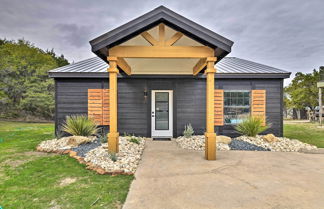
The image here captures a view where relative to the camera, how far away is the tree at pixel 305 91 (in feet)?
43.4

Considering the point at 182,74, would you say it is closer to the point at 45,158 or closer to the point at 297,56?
the point at 45,158

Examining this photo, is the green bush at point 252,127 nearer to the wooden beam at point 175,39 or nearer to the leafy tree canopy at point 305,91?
the wooden beam at point 175,39

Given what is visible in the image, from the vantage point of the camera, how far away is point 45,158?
12.2ft

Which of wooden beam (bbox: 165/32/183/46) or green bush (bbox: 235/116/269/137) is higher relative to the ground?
wooden beam (bbox: 165/32/183/46)


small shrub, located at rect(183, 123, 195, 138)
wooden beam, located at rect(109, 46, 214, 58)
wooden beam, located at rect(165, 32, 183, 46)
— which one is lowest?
small shrub, located at rect(183, 123, 195, 138)

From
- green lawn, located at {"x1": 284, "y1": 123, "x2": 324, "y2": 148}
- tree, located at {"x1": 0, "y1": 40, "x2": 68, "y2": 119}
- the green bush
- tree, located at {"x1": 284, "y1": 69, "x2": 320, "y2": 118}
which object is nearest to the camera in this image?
the green bush

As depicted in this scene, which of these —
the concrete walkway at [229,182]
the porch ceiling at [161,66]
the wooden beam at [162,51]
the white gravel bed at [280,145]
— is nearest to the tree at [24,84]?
the porch ceiling at [161,66]

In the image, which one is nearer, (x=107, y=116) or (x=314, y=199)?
(x=314, y=199)

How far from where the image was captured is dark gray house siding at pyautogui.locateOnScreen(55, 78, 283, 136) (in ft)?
19.8

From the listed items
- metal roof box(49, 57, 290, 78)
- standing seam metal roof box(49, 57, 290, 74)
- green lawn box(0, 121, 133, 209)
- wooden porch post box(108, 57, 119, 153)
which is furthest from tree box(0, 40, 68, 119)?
wooden porch post box(108, 57, 119, 153)

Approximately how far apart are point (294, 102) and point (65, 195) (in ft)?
56.3

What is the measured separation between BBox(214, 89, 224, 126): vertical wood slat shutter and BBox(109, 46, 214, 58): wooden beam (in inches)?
109

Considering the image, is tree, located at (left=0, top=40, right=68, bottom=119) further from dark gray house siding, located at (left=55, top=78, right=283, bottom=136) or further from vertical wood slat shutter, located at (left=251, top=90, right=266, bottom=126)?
vertical wood slat shutter, located at (left=251, top=90, right=266, bottom=126)

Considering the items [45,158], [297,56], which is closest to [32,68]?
[45,158]
